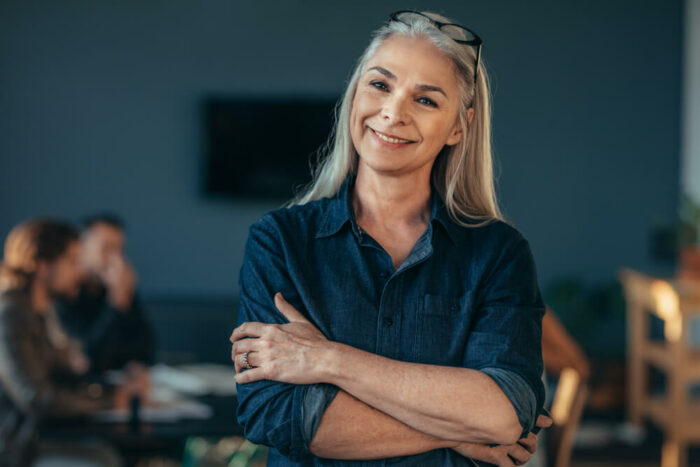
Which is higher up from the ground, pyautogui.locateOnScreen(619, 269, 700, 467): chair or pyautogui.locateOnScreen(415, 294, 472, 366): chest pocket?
Result: pyautogui.locateOnScreen(415, 294, 472, 366): chest pocket

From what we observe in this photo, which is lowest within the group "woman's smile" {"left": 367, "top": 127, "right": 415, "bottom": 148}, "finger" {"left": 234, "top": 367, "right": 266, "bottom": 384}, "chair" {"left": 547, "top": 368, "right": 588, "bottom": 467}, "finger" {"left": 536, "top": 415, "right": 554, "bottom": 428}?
"chair" {"left": 547, "top": 368, "right": 588, "bottom": 467}

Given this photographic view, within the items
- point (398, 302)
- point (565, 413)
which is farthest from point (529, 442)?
point (565, 413)

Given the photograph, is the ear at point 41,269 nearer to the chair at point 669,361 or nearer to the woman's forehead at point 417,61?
the woman's forehead at point 417,61

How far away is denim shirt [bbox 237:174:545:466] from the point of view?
1.23m

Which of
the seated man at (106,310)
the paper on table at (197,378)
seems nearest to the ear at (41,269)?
the paper on table at (197,378)

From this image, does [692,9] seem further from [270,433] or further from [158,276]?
[270,433]

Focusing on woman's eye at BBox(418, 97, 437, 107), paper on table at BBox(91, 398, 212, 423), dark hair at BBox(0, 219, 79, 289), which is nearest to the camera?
woman's eye at BBox(418, 97, 437, 107)

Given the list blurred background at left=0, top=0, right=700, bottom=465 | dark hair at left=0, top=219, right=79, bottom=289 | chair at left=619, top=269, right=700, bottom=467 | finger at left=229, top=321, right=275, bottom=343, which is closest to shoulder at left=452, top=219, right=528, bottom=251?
finger at left=229, top=321, right=275, bottom=343

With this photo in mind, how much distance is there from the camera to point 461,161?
140cm

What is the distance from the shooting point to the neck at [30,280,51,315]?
316 centimetres

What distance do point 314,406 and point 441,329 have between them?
0.22 metres

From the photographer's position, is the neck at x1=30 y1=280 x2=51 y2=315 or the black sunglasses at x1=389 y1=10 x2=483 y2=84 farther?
the neck at x1=30 y1=280 x2=51 y2=315

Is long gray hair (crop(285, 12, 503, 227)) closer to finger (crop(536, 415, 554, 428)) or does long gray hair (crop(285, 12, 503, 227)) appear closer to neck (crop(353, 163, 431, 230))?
neck (crop(353, 163, 431, 230))

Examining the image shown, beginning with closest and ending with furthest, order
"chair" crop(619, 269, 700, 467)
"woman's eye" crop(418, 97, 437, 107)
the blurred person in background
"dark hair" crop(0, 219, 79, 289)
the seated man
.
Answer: "woman's eye" crop(418, 97, 437, 107)
the blurred person in background
"dark hair" crop(0, 219, 79, 289)
the seated man
"chair" crop(619, 269, 700, 467)
